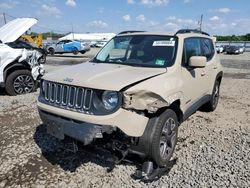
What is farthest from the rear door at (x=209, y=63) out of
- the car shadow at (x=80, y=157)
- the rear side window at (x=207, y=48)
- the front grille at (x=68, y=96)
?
the front grille at (x=68, y=96)

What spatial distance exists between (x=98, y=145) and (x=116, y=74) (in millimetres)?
944

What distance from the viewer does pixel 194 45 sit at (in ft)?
16.1

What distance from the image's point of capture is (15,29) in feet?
28.8

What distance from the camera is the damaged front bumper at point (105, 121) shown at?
Result: 299 cm

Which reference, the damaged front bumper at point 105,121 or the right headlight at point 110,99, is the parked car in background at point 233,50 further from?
the right headlight at point 110,99

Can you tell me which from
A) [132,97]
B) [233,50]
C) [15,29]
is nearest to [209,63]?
[132,97]

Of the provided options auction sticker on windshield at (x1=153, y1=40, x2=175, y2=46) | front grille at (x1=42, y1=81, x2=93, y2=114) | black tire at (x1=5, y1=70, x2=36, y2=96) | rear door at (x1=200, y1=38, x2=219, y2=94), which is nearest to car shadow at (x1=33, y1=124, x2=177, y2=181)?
front grille at (x1=42, y1=81, x2=93, y2=114)

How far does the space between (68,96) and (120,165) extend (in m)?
1.26

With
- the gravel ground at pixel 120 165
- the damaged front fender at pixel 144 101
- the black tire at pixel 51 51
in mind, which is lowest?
the gravel ground at pixel 120 165

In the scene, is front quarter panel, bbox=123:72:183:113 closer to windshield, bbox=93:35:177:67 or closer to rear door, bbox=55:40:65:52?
windshield, bbox=93:35:177:67

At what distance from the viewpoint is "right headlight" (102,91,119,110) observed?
10.1 ft

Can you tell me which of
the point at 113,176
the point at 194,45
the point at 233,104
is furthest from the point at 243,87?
the point at 113,176

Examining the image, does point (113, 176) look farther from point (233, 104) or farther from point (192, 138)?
point (233, 104)

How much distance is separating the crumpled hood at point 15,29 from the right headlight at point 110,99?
641 centimetres
